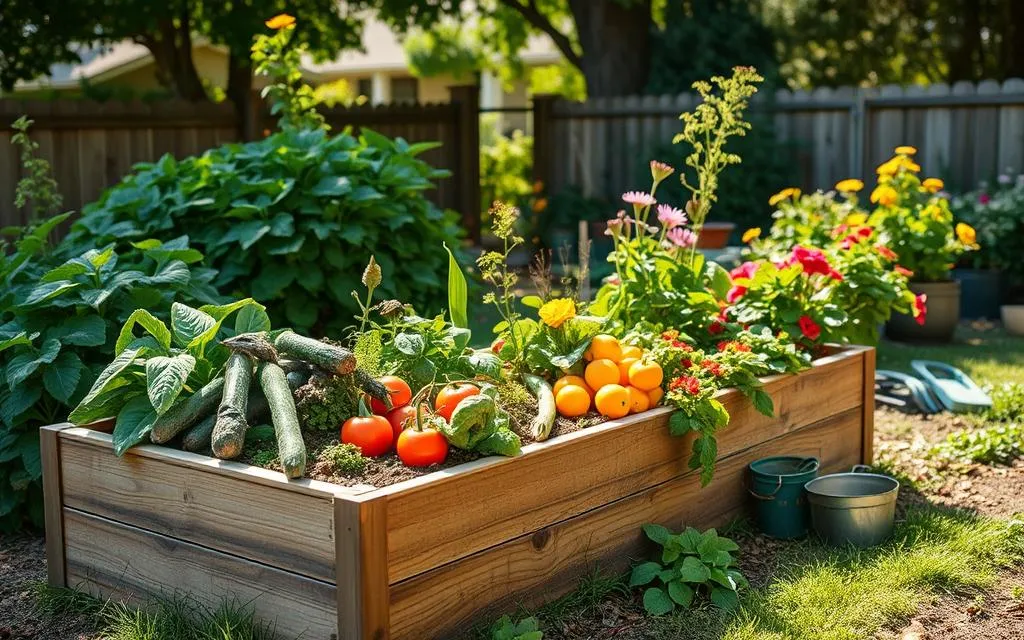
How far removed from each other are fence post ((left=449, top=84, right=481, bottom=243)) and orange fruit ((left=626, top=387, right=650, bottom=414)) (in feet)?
27.3

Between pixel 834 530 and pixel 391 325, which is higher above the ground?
pixel 391 325

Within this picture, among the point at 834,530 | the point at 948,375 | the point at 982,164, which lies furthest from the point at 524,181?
the point at 834,530

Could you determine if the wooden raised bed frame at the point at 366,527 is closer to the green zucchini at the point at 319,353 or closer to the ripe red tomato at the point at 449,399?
the ripe red tomato at the point at 449,399

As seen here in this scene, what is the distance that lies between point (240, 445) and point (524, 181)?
42.1ft

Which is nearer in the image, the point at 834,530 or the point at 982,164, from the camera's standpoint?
the point at 834,530

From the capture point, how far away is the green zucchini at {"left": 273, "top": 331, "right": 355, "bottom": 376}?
3.31 m

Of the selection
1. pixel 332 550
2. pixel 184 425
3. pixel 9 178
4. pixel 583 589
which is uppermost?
pixel 9 178

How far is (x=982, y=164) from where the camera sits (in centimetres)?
998

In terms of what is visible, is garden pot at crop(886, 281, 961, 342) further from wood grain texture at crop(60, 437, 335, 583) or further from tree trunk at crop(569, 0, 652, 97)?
tree trunk at crop(569, 0, 652, 97)

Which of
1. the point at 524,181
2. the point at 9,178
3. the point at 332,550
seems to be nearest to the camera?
the point at 332,550

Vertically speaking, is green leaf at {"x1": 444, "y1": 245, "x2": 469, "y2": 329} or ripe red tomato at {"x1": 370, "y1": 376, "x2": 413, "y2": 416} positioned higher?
green leaf at {"x1": 444, "y1": 245, "x2": 469, "y2": 329}

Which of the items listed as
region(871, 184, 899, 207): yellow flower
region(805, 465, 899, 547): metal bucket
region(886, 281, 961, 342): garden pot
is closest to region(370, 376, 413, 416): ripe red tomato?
region(805, 465, 899, 547): metal bucket

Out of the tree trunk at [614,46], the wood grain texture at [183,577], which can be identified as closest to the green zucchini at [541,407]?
the wood grain texture at [183,577]

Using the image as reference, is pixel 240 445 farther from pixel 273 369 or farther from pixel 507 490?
pixel 507 490
